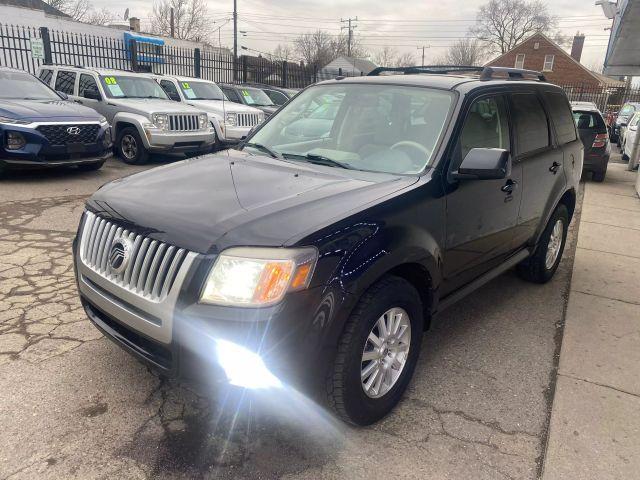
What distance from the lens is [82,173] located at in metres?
8.87

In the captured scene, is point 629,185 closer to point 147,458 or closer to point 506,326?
point 506,326

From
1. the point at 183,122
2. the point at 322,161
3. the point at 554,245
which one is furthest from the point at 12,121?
the point at 554,245

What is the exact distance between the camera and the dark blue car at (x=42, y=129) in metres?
7.34

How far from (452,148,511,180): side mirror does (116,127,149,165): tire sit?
8075 millimetres

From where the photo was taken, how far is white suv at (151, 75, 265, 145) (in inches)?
445

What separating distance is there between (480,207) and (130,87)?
30.6ft

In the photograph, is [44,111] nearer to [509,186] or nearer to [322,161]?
[322,161]

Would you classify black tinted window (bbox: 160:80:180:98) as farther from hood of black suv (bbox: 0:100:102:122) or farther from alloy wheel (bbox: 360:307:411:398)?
alloy wheel (bbox: 360:307:411:398)

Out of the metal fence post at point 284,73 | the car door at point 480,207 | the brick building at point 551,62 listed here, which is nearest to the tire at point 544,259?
the car door at point 480,207

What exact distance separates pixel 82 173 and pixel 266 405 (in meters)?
7.61

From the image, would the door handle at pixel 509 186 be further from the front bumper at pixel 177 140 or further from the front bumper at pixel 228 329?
the front bumper at pixel 177 140

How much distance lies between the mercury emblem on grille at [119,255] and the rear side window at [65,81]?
31.4 ft

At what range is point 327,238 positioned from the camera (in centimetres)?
226

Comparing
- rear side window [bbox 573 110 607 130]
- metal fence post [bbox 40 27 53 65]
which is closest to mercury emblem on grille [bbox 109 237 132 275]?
rear side window [bbox 573 110 607 130]
